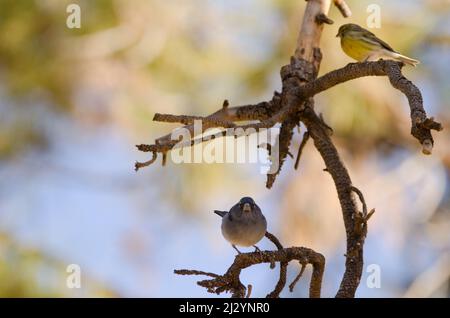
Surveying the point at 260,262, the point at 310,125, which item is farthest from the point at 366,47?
the point at 260,262

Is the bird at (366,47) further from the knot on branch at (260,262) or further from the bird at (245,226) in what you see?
the knot on branch at (260,262)

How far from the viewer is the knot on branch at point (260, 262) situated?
5.52ft

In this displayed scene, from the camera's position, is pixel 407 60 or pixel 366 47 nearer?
pixel 407 60

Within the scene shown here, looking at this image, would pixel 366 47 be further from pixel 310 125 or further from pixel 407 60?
pixel 310 125

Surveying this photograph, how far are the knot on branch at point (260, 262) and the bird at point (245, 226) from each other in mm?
541

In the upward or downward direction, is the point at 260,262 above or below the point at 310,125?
below

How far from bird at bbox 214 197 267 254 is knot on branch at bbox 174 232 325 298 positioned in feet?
1.78

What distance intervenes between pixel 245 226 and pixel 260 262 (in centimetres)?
64

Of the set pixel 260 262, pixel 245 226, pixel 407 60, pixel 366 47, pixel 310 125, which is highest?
pixel 366 47

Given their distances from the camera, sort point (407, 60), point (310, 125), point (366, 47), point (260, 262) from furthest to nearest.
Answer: point (366, 47)
point (407, 60)
point (310, 125)
point (260, 262)

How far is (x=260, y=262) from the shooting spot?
174 centimetres

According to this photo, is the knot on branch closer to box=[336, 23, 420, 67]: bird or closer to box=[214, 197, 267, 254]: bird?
box=[214, 197, 267, 254]: bird

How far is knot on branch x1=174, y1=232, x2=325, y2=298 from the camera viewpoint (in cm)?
168

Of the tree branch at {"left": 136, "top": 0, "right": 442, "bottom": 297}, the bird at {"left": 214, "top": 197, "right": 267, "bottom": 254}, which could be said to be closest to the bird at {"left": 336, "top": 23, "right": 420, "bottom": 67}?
the tree branch at {"left": 136, "top": 0, "right": 442, "bottom": 297}
